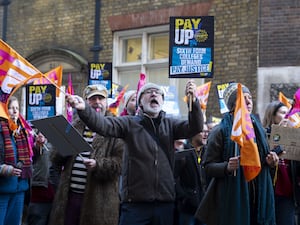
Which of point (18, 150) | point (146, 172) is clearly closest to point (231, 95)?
point (146, 172)

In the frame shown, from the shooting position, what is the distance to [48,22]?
45.1 ft

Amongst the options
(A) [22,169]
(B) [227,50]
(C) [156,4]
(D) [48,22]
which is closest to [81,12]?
(D) [48,22]

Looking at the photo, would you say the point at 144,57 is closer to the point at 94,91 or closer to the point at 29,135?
the point at 29,135

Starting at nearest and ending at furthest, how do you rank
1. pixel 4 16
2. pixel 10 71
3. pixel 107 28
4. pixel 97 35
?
1. pixel 10 71
2. pixel 107 28
3. pixel 97 35
4. pixel 4 16

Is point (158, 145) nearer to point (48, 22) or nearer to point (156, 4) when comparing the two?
point (156, 4)

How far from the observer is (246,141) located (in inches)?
185

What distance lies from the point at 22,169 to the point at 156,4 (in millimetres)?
6781

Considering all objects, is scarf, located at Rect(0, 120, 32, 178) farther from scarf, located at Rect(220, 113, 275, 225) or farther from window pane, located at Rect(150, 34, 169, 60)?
window pane, located at Rect(150, 34, 169, 60)

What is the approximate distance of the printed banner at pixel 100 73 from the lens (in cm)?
851

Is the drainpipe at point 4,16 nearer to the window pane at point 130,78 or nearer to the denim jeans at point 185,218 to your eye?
the window pane at point 130,78

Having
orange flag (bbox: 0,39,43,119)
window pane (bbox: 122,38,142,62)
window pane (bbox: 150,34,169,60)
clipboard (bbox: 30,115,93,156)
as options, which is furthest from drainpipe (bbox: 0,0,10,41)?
clipboard (bbox: 30,115,93,156)

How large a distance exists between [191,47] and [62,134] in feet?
4.49

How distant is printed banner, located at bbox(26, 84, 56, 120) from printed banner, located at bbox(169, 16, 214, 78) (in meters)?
2.57

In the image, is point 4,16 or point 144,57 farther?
point 4,16
